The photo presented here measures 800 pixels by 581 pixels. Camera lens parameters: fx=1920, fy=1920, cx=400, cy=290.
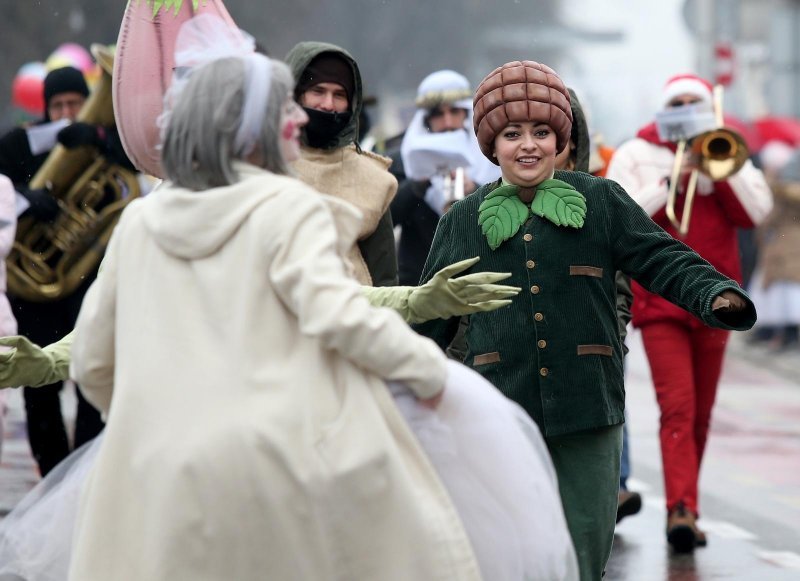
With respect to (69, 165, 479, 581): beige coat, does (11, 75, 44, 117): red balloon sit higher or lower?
lower

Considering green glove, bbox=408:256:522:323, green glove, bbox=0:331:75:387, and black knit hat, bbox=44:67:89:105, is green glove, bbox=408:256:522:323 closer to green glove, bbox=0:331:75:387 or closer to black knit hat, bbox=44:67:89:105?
green glove, bbox=0:331:75:387

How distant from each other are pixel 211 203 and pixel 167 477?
2.10 feet

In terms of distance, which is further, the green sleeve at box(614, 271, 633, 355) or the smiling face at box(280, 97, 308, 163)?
the green sleeve at box(614, 271, 633, 355)

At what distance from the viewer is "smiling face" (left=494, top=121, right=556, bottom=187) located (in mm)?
5930

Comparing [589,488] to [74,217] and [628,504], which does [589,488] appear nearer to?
[628,504]

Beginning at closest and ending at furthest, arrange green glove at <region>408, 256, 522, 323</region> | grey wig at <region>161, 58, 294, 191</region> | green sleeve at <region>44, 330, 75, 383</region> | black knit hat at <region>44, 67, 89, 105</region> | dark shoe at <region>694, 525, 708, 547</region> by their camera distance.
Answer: grey wig at <region>161, 58, 294, 191</region> → green glove at <region>408, 256, 522, 323</region> → green sleeve at <region>44, 330, 75, 383</region> → dark shoe at <region>694, 525, 708, 547</region> → black knit hat at <region>44, 67, 89, 105</region>

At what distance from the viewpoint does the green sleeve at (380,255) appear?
22.5ft

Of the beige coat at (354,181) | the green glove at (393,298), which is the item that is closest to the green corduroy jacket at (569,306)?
the green glove at (393,298)

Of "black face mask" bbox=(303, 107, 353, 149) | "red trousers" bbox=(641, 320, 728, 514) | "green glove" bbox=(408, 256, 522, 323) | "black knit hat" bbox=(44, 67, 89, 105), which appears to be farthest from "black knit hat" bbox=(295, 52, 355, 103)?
"black knit hat" bbox=(44, 67, 89, 105)

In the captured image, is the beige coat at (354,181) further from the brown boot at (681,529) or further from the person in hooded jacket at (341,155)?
the brown boot at (681,529)

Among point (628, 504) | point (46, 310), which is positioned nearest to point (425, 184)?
point (628, 504)

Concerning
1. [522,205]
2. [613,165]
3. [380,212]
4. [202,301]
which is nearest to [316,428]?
[202,301]

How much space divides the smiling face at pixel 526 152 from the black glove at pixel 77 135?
407cm

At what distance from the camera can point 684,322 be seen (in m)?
8.59
